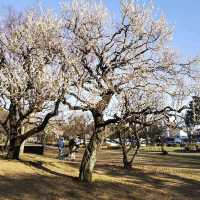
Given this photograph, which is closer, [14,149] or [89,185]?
[89,185]

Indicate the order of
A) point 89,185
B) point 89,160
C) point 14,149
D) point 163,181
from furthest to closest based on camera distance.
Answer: point 14,149
point 163,181
point 89,160
point 89,185

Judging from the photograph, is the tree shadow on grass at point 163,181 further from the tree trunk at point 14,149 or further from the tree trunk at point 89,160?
the tree trunk at point 14,149

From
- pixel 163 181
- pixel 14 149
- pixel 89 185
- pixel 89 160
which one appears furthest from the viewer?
pixel 14 149

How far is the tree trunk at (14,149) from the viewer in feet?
76.4

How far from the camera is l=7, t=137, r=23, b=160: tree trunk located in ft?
76.4

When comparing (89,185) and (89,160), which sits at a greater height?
(89,160)

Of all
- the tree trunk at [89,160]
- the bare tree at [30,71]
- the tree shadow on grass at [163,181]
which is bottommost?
the tree shadow on grass at [163,181]

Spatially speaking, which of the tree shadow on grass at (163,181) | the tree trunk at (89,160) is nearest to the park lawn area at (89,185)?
the tree shadow on grass at (163,181)

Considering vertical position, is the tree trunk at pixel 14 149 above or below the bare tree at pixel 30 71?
below

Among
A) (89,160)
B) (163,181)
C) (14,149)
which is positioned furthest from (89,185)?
(14,149)

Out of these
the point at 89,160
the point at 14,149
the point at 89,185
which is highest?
the point at 14,149

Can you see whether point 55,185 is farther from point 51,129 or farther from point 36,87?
point 51,129

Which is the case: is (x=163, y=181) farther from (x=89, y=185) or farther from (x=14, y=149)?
(x=14, y=149)

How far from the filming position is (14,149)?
2341 centimetres
